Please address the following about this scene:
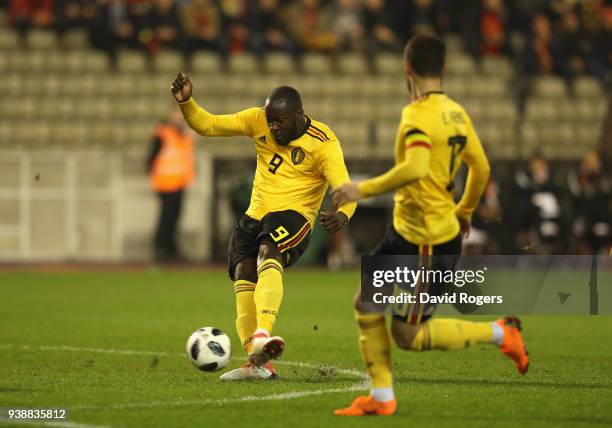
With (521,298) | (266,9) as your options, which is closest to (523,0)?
(266,9)

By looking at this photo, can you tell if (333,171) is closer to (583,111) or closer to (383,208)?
(383,208)

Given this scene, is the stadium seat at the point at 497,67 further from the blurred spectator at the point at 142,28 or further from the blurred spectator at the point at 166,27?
the blurred spectator at the point at 142,28

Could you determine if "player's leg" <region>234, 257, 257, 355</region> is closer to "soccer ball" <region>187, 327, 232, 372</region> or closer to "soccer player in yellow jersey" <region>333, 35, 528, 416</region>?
"soccer ball" <region>187, 327, 232, 372</region>

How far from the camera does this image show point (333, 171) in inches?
323

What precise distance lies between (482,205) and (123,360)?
10.9 meters

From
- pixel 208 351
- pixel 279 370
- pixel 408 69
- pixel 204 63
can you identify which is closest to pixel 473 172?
pixel 408 69

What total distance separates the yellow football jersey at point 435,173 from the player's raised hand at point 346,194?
0.35 metres

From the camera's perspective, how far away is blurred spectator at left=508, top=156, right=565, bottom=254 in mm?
19516

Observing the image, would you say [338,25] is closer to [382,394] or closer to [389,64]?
[389,64]

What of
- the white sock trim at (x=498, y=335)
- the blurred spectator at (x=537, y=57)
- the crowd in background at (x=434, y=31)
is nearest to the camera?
the white sock trim at (x=498, y=335)

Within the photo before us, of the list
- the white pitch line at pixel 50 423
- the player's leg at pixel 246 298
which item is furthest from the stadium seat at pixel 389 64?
the white pitch line at pixel 50 423

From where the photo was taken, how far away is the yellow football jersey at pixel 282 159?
829 centimetres

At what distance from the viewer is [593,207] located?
20219 millimetres

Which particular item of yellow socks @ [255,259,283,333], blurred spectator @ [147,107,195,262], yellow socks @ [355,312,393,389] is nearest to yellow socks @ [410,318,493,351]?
yellow socks @ [355,312,393,389]
